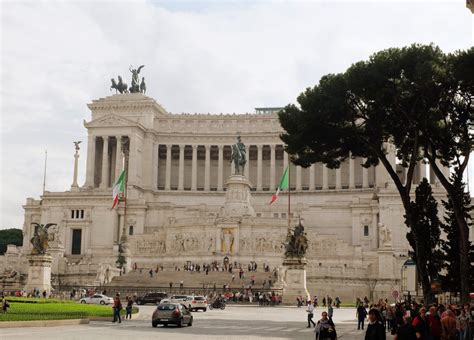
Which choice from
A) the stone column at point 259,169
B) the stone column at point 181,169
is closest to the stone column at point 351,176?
the stone column at point 259,169

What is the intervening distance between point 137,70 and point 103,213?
3323 cm

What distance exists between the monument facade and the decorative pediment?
0.17 meters

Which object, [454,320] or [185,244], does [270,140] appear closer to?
[185,244]

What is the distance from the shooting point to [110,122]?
361ft

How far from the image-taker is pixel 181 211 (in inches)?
3802

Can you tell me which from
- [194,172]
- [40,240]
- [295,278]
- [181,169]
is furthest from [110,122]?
[295,278]

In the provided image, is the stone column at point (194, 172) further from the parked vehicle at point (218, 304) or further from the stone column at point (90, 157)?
the parked vehicle at point (218, 304)

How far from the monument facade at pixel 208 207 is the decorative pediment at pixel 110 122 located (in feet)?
0.57

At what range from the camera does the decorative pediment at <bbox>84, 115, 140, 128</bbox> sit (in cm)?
10931

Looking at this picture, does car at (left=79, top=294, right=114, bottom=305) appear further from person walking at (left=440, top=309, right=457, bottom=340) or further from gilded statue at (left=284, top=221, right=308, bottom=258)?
person walking at (left=440, top=309, right=457, bottom=340)

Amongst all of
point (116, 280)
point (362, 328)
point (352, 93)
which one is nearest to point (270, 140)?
point (116, 280)

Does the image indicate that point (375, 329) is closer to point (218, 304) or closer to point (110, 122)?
point (218, 304)

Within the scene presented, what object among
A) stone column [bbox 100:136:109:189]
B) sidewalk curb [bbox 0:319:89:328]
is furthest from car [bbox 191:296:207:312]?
stone column [bbox 100:136:109:189]

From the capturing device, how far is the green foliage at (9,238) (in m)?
120
